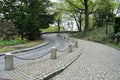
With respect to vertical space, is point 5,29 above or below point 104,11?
below

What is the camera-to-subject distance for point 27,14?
2853 centimetres

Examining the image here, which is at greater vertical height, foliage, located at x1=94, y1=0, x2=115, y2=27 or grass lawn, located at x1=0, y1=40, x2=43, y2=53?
foliage, located at x1=94, y1=0, x2=115, y2=27

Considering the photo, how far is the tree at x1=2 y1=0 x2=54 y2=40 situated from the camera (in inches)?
1127

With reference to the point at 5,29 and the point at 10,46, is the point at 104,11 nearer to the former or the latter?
the point at 5,29

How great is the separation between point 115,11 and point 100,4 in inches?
292

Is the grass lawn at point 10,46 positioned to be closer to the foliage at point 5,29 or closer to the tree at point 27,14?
the foliage at point 5,29

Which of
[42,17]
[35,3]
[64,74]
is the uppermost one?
[35,3]

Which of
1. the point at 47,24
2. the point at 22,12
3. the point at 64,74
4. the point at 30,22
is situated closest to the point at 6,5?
the point at 22,12

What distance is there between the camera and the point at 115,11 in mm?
45438

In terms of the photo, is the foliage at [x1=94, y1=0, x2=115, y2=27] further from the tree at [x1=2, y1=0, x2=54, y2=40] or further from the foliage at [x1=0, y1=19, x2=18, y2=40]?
the foliage at [x1=0, y1=19, x2=18, y2=40]

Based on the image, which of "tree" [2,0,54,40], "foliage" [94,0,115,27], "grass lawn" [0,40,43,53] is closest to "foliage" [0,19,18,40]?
"tree" [2,0,54,40]

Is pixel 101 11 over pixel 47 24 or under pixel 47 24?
over

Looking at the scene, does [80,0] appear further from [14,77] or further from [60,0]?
[14,77]

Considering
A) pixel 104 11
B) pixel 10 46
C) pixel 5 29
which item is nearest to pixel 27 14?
pixel 5 29
